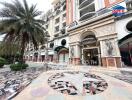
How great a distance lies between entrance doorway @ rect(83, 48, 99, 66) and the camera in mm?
16884

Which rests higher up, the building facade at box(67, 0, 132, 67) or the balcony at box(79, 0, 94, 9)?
the balcony at box(79, 0, 94, 9)

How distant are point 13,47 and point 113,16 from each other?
14791mm

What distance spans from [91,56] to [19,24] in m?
13.2

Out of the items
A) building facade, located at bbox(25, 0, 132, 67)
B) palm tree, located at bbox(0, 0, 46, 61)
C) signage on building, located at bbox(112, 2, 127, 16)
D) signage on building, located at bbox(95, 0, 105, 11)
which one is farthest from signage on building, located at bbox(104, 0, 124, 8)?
palm tree, located at bbox(0, 0, 46, 61)

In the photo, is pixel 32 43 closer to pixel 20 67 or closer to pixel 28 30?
pixel 28 30

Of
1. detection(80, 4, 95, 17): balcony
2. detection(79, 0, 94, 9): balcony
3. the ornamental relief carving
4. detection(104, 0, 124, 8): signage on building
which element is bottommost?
the ornamental relief carving

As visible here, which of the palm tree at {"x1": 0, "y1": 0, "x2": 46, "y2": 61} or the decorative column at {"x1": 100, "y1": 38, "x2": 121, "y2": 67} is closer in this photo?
the palm tree at {"x1": 0, "y1": 0, "x2": 46, "y2": 61}

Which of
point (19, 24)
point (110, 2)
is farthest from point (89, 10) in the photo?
point (19, 24)

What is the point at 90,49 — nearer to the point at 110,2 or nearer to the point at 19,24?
the point at 110,2

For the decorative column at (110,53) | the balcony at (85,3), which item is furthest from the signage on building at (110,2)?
the decorative column at (110,53)

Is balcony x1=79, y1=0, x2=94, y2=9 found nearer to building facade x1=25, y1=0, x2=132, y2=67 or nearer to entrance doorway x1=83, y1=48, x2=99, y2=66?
building facade x1=25, y1=0, x2=132, y2=67

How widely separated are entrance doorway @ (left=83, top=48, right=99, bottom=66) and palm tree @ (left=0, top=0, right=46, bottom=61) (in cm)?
920

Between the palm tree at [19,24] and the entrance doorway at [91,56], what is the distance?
9.20 metres

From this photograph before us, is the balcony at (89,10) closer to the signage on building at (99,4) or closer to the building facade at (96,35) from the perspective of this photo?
the building facade at (96,35)
